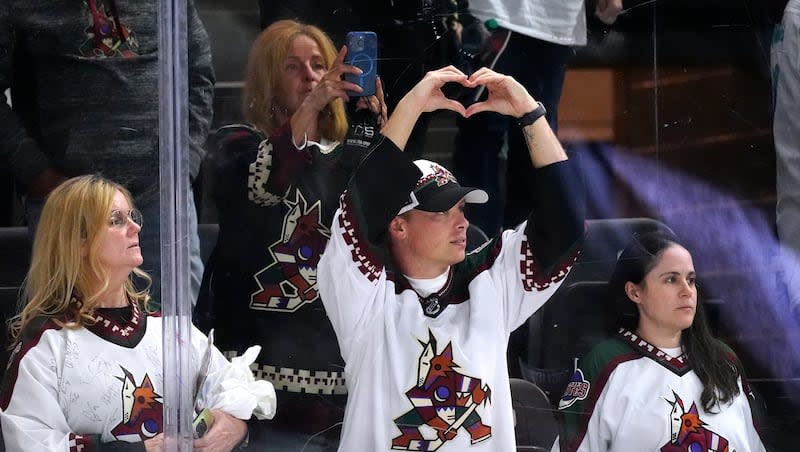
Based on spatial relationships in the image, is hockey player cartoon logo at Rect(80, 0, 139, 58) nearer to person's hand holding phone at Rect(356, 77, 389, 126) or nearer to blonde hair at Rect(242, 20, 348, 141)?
blonde hair at Rect(242, 20, 348, 141)

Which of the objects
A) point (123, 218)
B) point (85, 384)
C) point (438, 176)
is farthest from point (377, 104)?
point (85, 384)

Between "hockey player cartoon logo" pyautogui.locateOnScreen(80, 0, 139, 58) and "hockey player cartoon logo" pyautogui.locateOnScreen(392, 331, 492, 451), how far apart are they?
0.88m

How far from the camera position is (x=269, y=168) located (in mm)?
2695

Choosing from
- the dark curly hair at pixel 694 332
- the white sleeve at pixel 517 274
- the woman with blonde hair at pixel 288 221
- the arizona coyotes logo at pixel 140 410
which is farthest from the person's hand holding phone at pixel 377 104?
the arizona coyotes logo at pixel 140 410

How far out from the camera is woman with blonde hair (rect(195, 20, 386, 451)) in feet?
8.80

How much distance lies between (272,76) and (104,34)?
0.36 metres

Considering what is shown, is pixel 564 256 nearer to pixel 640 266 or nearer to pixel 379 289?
pixel 640 266

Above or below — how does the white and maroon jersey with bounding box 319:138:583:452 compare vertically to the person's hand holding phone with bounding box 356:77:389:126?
below

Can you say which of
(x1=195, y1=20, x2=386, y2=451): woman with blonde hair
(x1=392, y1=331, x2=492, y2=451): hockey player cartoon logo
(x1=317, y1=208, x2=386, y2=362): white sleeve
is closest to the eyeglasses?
(x1=195, y1=20, x2=386, y2=451): woman with blonde hair

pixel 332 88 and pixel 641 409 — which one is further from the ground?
pixel 332 88

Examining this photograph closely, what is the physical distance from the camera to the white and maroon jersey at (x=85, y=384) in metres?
2.57

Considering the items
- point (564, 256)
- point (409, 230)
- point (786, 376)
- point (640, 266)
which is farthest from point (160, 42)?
point (786, 376)

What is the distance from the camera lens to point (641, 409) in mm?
2727

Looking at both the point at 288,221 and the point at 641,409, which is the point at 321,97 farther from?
the point at 641,409
